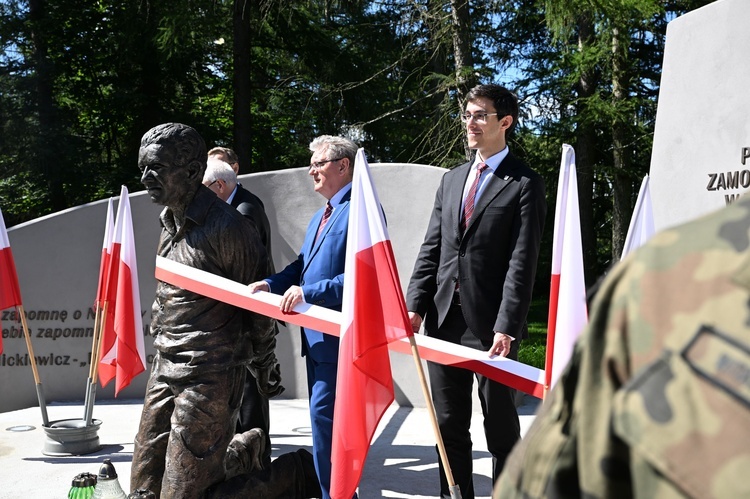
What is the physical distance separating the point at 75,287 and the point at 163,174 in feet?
16.8

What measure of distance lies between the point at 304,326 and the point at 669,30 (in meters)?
3.02

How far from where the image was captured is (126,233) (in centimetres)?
617

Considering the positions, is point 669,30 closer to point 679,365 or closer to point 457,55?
point 679,365

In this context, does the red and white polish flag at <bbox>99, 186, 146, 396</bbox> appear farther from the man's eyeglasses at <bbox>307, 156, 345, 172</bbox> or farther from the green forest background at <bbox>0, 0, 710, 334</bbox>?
the green forest background at <bbox>0, 0, 710, 334</bbox>

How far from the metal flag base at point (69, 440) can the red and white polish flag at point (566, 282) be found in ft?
12.9

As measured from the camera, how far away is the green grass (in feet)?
39.1

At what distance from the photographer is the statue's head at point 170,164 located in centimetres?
377

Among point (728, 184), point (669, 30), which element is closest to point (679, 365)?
point (728, 184)

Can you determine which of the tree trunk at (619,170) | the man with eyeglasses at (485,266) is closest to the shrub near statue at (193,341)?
the man with eyeglasses at (485,266)

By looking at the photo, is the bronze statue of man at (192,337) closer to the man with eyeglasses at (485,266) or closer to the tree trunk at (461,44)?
the man with eyeglasses at (485,266)

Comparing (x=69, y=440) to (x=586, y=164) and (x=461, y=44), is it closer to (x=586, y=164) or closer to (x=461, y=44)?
(x=461, y=44)

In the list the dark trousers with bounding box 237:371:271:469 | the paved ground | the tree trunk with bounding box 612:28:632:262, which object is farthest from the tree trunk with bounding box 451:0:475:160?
the dark trousers with bounding box 237:371:271:469

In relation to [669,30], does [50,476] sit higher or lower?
lower

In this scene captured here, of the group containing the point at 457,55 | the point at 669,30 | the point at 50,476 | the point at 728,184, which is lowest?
the point at 50,476
